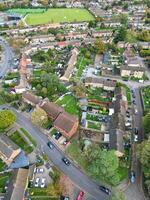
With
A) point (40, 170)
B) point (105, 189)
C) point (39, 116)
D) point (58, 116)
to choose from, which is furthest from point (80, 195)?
point (39, 116)

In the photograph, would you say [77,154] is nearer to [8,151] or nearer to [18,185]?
[8,151]

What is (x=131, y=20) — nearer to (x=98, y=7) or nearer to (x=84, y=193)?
(x=98, y=7)

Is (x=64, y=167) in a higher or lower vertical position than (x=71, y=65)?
lower

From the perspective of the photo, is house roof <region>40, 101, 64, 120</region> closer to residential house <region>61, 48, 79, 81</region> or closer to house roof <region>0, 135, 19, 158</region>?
house roof <region>0, 135, 19, 158</region>

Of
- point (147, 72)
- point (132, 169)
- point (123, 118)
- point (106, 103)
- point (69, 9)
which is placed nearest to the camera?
point (132, 169)

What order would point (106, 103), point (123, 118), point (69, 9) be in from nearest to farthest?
point (123, 118), point (106, 103), point (69, 9)

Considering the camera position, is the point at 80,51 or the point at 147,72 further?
the point at 80,51

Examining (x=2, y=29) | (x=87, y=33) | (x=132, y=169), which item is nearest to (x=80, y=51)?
(x=87, y=33)
